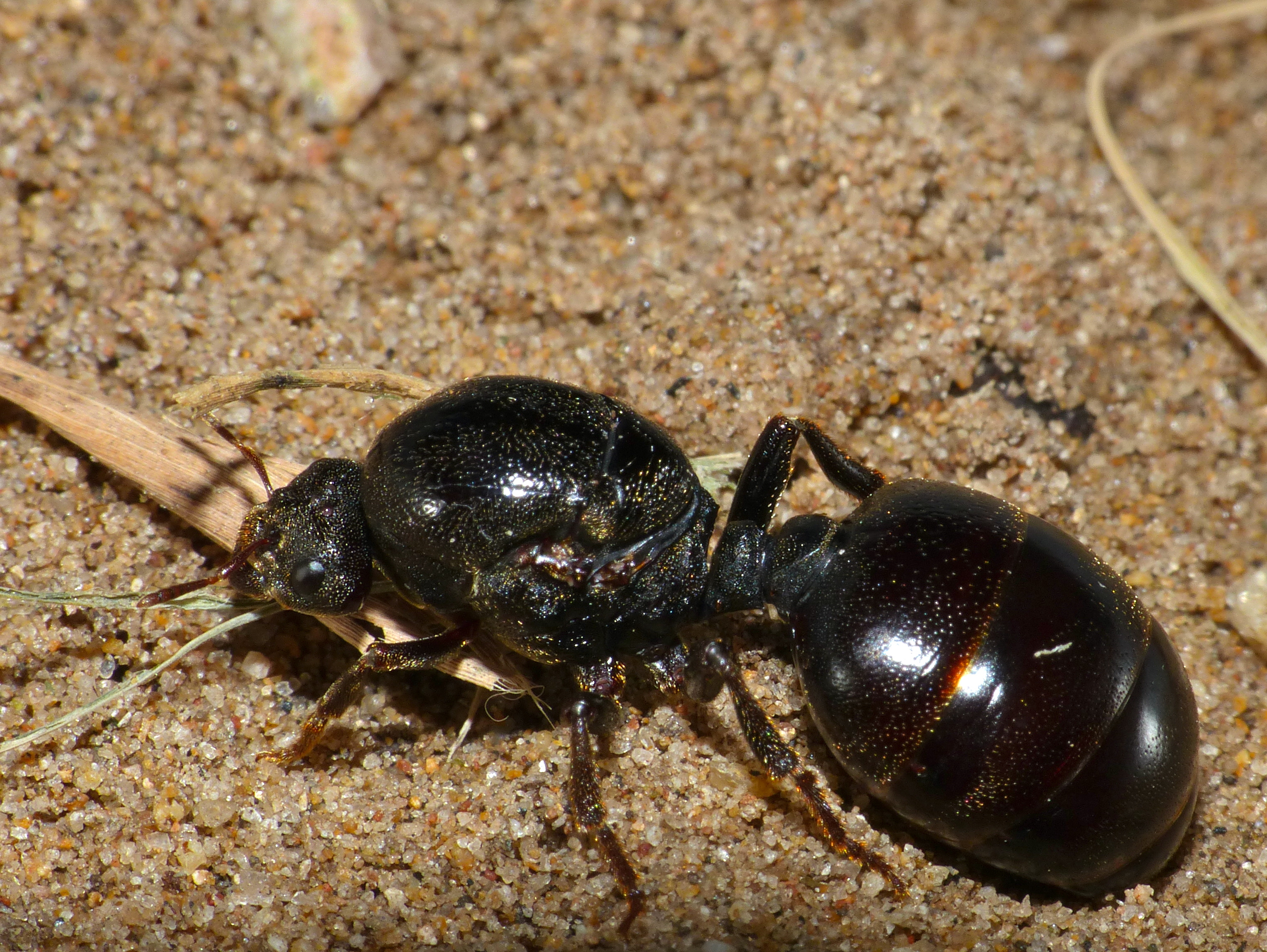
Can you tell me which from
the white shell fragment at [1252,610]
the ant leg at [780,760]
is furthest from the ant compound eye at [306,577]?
the white shell fragment at [1252,610]

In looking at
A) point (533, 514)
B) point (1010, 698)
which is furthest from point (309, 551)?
point (1010, 698)

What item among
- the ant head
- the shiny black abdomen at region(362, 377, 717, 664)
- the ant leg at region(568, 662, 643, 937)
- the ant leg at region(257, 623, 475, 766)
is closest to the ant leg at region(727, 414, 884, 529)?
the shiny black abdomen at region(362, 377, 717, 664)

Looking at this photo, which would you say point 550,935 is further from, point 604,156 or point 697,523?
point 604,156

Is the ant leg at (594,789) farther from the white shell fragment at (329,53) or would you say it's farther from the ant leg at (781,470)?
the white shell fragment at (329,53)

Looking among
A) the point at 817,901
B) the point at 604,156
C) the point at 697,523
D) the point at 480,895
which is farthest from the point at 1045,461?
the point at 480,895

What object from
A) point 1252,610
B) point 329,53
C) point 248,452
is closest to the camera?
point 248,452

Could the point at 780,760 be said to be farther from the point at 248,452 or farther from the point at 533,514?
the point at 248,452
